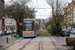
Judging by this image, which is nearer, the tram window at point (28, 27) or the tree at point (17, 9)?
the tram window at point (28, 27)

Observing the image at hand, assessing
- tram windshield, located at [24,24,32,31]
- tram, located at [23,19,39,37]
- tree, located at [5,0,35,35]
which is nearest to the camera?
tram, located at [23,19,39,37]

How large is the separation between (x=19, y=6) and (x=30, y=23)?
6.82 m

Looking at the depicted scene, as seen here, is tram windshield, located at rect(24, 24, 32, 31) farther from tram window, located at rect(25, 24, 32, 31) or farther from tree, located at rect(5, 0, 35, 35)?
tree, located at rect(5, 0, 35, 35)

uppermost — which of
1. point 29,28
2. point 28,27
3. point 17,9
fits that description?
point 17,9

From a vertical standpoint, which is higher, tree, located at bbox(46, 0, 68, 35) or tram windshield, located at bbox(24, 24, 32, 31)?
tree, located at bbox(46, 0, 68, 35)

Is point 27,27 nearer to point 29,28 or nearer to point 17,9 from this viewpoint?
point 29,28

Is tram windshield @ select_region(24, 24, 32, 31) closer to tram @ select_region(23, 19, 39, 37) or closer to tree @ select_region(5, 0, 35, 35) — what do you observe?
tram @ select_region(23, 19, 39, 37)

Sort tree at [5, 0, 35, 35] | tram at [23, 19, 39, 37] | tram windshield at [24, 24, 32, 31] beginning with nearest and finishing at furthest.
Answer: tram at [23, 19, 39, 37] < tram windshield at [24, 24, 32, 31] < tree at [5, 0, 35, 35]

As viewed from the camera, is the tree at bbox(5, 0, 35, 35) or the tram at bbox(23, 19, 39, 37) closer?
the tram at bbox(23, 19, 39, 37)

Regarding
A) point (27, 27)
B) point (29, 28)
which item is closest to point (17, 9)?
point (27, 27)

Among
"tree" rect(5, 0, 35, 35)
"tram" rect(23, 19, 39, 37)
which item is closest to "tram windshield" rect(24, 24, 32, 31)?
"tram" rect(23, 19, 39, 37)

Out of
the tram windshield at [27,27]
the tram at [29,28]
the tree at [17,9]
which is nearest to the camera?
the tram at [29,28]

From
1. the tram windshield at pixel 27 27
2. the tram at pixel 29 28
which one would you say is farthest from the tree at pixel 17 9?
the tram windshield at pixel 27 27

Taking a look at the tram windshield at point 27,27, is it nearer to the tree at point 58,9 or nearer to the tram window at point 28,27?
the tram window at point 28,27
